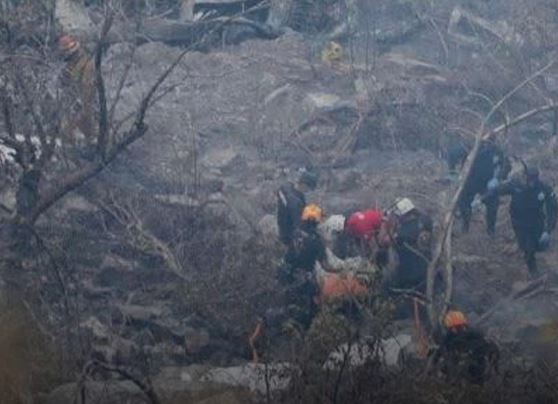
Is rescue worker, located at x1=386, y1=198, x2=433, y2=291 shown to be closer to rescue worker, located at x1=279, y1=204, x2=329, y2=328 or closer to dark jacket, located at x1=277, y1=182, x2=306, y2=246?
rescue worker, located at x1=279, y1=204, x2=329, y2=328

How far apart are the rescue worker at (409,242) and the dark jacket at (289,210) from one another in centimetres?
140

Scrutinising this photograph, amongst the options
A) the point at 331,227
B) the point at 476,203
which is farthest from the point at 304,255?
the point at 476,203

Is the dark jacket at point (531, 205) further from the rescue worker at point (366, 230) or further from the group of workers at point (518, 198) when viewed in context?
the rescue worker at point (366, 230)

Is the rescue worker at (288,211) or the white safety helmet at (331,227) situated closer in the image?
the white safety helmet at (331,227)

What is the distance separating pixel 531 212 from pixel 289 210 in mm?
3187

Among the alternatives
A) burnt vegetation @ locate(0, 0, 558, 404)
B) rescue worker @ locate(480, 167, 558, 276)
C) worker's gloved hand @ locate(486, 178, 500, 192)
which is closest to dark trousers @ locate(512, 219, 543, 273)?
rescue worker @ locate(480, 167, 558, 276)

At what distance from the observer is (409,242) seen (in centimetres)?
947

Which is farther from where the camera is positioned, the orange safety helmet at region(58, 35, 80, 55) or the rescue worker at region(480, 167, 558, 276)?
the orange safety helmet at region(58, 35, 80, 55)

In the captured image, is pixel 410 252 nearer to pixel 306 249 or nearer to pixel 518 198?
pixel 306 249

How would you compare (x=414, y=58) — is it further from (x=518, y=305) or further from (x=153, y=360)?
(x=153, y=360)

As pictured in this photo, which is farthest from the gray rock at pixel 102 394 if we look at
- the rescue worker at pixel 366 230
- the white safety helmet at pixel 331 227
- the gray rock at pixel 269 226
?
the gray rock at pixel 269 226

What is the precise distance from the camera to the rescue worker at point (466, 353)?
7.02m

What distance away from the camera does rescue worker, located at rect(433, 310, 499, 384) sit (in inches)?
276

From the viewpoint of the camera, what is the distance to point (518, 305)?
1008cm
